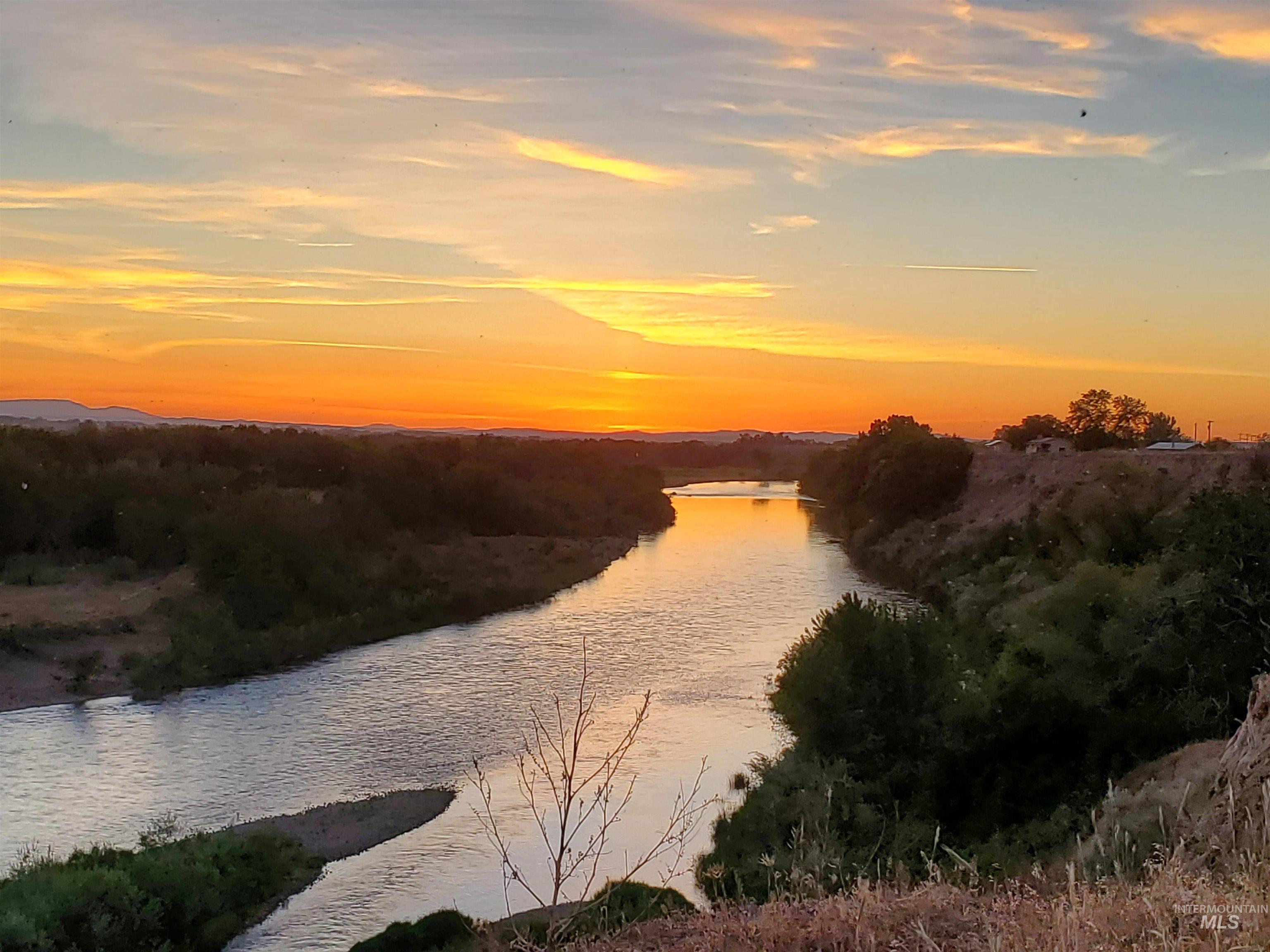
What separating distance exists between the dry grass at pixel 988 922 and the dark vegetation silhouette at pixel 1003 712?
8.36m

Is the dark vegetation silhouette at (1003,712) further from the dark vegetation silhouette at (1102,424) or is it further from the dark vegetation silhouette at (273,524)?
the dark vegetation silhouette at (1102,424)

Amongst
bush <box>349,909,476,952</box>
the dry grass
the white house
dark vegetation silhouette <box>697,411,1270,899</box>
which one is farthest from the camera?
the white house

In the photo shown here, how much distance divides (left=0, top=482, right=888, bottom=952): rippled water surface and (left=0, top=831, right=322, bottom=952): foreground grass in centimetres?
55

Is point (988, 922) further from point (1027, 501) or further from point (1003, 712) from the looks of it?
point (1027, 501)

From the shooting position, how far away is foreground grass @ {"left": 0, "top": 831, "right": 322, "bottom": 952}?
1407 cm

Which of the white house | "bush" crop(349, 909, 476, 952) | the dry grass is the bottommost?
"bush" crop(349, 909, 476, 952)

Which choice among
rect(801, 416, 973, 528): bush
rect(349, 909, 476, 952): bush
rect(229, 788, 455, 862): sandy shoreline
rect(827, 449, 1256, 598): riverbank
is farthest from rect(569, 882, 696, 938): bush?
rect(801, 416, 973, 528): bush

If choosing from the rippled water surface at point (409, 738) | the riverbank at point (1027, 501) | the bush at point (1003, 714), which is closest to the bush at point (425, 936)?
the rippled water surface at point (409, 738)

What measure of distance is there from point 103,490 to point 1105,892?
5052 cm

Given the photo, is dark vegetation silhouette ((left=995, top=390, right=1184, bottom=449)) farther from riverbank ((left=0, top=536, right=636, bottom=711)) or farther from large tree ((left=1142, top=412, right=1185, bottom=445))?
riverbank ((left=0, top=536, right=636, bottom=711))

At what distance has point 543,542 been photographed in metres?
58.8

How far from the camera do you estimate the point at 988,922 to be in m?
4.64

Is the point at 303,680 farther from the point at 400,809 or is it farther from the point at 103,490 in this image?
the point at 103,490

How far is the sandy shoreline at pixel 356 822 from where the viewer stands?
18938 millimetres
